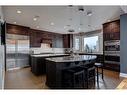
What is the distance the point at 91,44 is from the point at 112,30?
2.27m

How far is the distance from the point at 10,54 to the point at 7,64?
475 millimetres

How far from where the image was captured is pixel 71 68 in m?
3.17

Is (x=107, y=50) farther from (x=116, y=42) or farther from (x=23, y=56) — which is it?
(x=23, y=56)

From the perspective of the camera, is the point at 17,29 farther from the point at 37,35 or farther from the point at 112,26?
the point at 112,26

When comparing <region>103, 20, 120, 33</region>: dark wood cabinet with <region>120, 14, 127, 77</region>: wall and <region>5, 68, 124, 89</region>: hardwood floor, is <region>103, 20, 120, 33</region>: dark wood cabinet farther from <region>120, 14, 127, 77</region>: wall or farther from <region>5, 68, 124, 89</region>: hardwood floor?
<region>5, 68, 124, 89</region>: hardwood floor

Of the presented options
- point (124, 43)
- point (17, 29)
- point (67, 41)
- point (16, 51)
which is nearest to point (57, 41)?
point (67, 41)

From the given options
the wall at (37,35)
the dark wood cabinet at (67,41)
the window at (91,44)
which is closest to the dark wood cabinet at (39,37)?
the wall at (37,35)

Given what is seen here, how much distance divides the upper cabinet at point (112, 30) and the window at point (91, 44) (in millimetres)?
1333

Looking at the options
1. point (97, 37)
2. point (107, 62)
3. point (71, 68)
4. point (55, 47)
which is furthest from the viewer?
point (55, 47)

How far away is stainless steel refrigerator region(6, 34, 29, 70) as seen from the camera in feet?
17.6

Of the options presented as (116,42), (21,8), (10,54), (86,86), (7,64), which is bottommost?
(86,86)

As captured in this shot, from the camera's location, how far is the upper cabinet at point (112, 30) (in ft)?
16.9

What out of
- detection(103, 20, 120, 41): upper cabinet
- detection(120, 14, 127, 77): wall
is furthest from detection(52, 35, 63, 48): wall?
detection(120, 14, 127, 77): wall

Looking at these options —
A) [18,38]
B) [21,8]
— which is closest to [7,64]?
[18,38]
